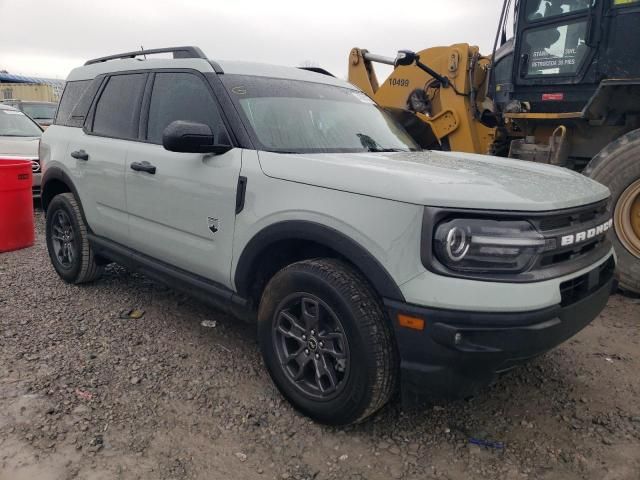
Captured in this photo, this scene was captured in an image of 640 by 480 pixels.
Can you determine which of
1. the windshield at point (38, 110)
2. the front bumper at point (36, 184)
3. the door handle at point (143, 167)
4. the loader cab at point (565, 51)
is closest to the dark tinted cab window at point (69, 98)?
the door handle at point (143, 167)

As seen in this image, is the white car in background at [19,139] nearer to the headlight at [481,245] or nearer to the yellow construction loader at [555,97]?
the yellow construction loader at [555,97]

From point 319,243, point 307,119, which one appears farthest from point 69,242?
point 319,243

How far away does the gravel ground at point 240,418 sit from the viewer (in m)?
2.47

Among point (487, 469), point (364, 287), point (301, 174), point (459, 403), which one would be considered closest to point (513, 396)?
point (459, 403)

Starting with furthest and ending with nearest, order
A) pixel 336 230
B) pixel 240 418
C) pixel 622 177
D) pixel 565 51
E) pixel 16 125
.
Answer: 1. pixel 16 125
2. pixel 565 51
3. pixel 622 177
4. pixel 240 418
5. pixel 336 230

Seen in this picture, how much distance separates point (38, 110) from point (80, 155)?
33.8 ft

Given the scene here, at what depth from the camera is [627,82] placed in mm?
4672

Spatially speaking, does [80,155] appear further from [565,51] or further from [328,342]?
[565,51]

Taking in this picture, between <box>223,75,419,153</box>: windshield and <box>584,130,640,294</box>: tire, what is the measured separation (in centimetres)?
193

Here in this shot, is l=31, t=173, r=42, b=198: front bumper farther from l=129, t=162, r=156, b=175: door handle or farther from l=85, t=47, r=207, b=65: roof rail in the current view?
l=129, t=162, r=156, b=175: door handle

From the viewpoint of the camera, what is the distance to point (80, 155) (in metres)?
4.29

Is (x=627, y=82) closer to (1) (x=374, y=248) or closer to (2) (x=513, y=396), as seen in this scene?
(2) (x=513, y=396)

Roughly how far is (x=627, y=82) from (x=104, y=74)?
4454 millimetres

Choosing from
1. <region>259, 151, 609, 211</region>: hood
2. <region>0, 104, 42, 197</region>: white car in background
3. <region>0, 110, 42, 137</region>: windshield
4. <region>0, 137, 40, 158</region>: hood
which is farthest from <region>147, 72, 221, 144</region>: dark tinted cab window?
<region>0, 110, 42, 137</region>: windshield
